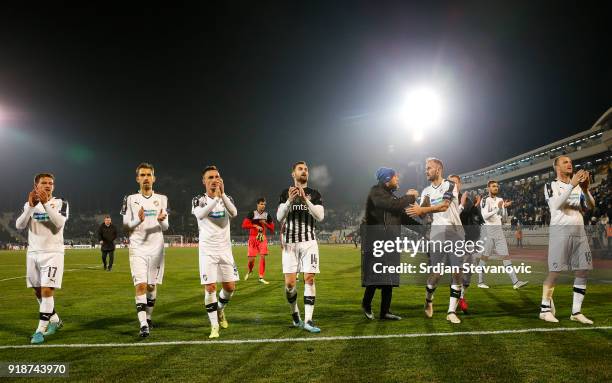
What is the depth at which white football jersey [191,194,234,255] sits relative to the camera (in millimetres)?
7469

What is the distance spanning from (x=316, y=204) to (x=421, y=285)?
27.1 feet

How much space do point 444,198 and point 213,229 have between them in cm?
373

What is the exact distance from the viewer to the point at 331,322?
8352 millimetres

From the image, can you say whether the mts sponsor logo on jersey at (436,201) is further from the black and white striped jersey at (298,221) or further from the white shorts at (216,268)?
the white shorts at (216,268)

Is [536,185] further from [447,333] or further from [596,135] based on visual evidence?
[447,333]

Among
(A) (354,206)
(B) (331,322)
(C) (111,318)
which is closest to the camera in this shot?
(B) (331,322)

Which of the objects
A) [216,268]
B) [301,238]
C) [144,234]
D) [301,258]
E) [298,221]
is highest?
[298,221]

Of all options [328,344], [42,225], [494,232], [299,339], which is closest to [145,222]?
[42,225]

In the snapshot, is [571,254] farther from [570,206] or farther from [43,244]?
[43,244]

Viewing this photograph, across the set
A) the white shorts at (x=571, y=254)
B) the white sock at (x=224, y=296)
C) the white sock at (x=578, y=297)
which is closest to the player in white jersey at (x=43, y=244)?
the white sock at (x=224, y=296)

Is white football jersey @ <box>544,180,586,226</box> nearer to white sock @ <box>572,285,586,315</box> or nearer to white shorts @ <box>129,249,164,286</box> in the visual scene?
white sock @ <box>572,285,586,315</box>

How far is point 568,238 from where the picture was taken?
7.97 m

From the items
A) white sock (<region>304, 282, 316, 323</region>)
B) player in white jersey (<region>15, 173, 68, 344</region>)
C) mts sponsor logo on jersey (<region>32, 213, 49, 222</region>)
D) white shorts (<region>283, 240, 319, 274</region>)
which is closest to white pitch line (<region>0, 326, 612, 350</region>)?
white sock (<region>304, 282, 316, 323</region>)

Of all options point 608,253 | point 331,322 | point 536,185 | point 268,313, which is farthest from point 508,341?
point 536,185
